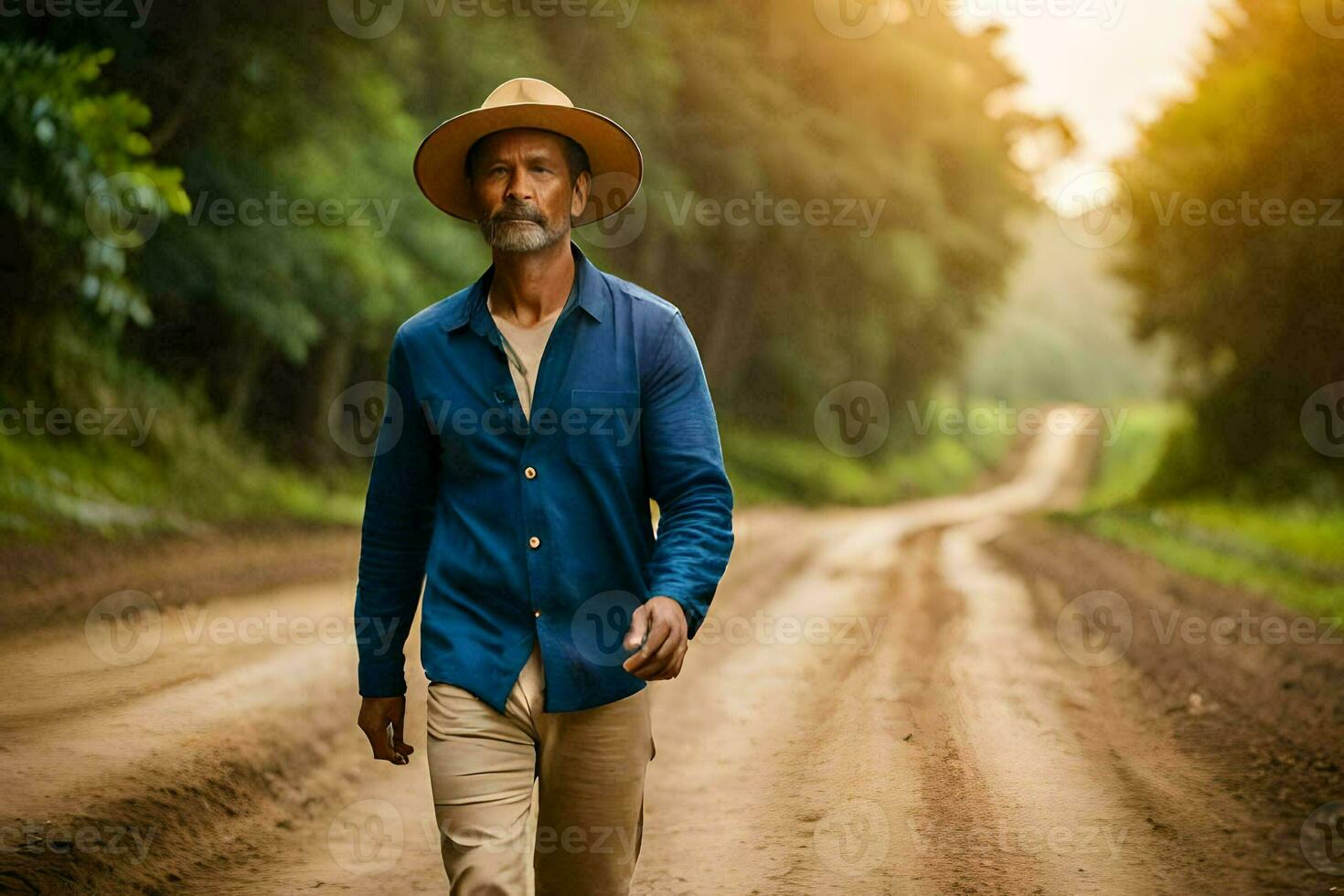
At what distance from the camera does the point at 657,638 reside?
8.84ft

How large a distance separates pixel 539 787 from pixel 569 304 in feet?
3.89

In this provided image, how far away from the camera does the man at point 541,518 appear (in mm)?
2908

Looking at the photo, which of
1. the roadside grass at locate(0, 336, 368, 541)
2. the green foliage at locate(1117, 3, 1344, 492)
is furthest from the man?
the green foliage at locate(1117, 3, 1344, 492)

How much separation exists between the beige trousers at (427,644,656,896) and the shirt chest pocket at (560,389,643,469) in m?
0.49

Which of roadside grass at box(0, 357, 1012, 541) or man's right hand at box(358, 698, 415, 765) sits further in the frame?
roadside grass at box(0, 357, 1012, 541)

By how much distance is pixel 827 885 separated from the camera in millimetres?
4605

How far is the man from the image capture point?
2.91 meters

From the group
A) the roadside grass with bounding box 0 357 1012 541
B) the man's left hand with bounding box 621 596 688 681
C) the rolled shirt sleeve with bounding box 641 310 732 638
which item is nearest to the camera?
the man's left hand with bounding box 621 596 688 681

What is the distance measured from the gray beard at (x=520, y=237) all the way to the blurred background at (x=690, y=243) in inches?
268

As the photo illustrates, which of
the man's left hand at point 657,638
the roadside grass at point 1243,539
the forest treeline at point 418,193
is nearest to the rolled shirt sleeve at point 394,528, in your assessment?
the man's left hand at point 657,638

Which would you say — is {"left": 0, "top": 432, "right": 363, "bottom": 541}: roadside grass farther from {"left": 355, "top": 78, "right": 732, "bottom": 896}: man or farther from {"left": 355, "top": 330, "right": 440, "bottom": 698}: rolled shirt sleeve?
{"left": 355, "top": 78, "right": 732, "bottom": 896}: man

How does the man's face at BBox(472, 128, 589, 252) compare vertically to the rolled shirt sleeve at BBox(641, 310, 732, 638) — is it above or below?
above

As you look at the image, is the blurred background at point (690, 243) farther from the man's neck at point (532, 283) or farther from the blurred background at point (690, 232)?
the man's neck at point (532, 283)

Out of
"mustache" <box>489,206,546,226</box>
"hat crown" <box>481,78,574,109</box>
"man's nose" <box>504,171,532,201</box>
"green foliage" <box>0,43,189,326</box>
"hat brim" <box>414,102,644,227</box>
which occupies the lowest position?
"mustache" <box>489,206,546,226</box>
